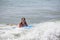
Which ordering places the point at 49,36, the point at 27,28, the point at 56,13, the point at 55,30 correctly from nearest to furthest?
the point at 49,36 < the point at 55,30 < the point at 27,28 < the point at 56,13

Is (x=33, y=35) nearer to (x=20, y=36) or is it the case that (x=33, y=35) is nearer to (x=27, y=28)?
(x=20, y=36)

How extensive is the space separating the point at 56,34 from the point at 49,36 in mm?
359

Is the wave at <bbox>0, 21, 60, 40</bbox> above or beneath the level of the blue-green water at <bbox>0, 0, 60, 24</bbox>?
above

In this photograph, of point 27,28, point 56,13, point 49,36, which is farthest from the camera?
point 56,13

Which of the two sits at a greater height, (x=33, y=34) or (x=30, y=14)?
(x=33, y=34)

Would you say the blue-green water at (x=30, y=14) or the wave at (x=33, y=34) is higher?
the wave at (x=33, y=34)

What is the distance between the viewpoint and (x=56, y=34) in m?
9.45

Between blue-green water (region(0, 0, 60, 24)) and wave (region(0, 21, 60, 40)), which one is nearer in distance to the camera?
wave (region(0, 21, 60, 40))

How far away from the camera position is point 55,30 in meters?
9.91

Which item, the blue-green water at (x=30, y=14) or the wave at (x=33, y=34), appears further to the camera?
the blue-green water at (x=30, y=14)

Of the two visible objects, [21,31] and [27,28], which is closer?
[21,31]

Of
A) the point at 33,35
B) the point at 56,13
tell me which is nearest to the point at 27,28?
the point at 33,35

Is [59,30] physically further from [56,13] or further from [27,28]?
[56,13]

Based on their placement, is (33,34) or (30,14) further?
(30,14)
